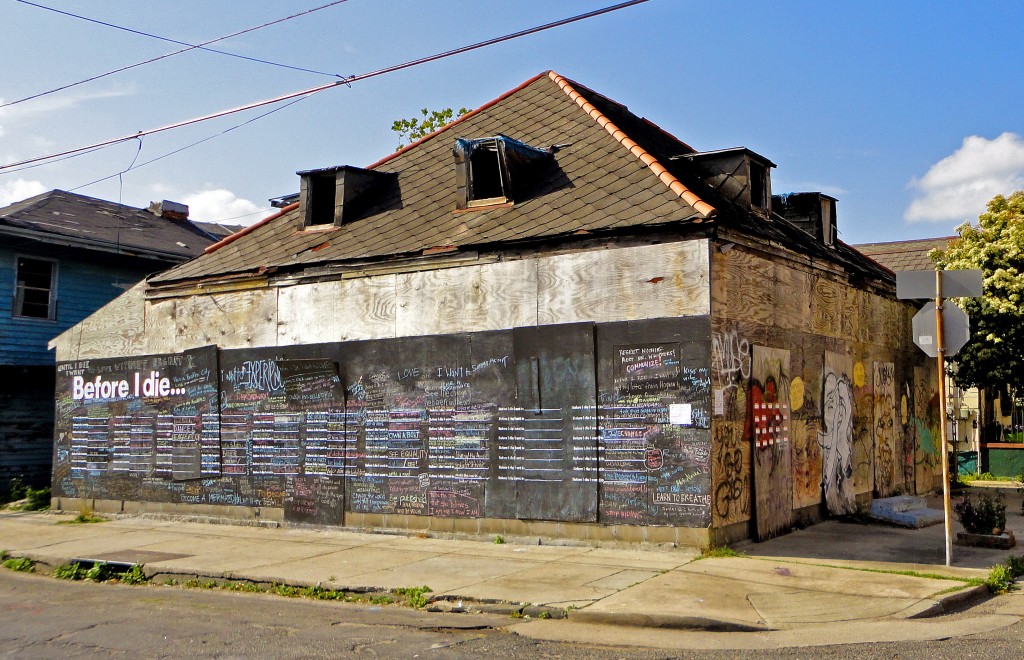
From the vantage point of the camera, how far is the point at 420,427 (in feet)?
45.3

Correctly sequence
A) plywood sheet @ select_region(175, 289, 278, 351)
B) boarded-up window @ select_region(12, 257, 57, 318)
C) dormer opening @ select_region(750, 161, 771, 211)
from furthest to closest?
boarded-up window @ select_region(12, 257, 57, 318), plywood sheet @ select_region(175, 289, 278, 351), dormer opening @ select_region(750, 161, 771, 211)

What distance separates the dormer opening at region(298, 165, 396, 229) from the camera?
1611 centimetres

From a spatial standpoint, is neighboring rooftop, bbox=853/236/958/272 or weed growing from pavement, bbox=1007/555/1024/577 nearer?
weed growing from pavement, bbox=1007/555/1024/577

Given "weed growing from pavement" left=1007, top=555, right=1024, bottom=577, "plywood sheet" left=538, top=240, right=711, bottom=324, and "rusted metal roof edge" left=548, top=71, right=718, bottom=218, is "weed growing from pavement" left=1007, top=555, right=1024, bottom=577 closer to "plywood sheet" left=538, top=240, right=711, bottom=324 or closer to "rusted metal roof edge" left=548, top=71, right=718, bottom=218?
"plywood sheet" left=538, top=240, right=711, bottom=324

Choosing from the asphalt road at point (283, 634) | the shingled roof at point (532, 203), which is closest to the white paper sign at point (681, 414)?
the shingled roof at point (532, 203)

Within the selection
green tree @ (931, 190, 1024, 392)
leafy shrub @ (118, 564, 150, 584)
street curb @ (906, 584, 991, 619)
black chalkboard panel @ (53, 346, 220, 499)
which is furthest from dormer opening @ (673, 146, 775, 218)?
green tree @ (931, 190, 1024, 392)

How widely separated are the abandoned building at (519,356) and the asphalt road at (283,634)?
4.19 m

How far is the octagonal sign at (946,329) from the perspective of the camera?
425 inches

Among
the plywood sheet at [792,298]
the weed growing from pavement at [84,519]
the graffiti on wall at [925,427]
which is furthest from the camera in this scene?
the graffiti on wall at [925,427]

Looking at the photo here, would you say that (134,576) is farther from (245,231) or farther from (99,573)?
(245,231)

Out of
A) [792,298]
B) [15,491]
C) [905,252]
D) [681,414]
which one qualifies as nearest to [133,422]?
[15,491]

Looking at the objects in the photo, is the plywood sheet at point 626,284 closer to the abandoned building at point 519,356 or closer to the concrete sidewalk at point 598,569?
the abandoned building at point 519,356

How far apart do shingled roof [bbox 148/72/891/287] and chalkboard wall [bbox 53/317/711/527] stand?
145 centimetres

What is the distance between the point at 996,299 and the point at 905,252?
13.0 meters
